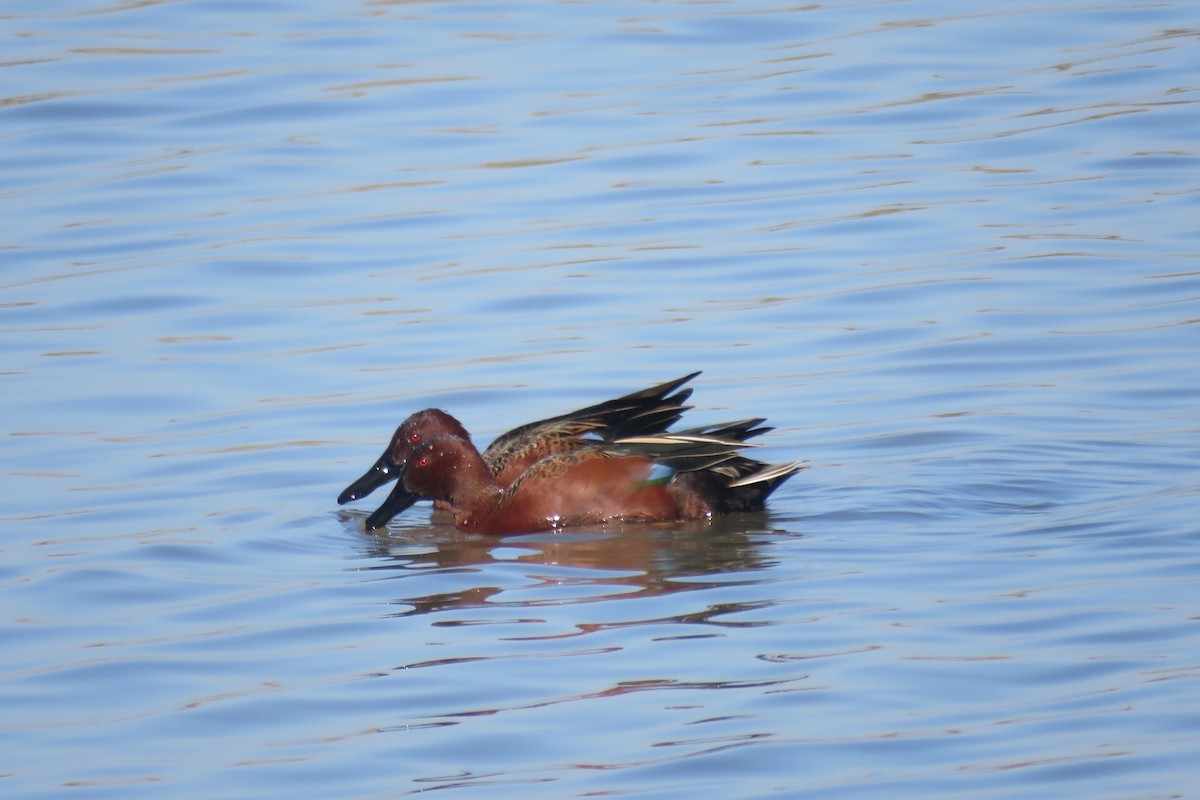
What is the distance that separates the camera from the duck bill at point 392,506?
8.62 m

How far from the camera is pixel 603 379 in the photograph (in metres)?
10.3

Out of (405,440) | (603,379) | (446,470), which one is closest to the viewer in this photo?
(446,470)

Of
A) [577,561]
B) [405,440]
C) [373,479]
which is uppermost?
[405,440]

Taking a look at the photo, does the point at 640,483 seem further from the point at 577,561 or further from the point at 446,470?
the point at 446,470

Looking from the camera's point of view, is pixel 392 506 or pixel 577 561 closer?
pixel 577 561

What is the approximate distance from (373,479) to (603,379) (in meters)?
1.89

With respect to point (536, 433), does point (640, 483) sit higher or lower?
lower

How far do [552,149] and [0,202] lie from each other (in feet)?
13.5

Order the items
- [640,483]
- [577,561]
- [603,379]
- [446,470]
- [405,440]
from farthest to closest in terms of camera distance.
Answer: [603,379] → [405,440] → [446,470] → [640,483] → [577,561]

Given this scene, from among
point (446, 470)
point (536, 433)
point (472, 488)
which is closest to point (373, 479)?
point (446, 470)

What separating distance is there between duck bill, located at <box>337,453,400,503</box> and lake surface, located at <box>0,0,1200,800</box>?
0.41 feet

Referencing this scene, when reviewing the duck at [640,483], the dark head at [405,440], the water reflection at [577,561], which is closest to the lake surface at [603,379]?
the water reflection at [577,561]

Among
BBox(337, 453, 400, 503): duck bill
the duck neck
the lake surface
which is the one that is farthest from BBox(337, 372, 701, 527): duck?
the lake surface

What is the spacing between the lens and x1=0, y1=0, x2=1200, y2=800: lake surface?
5.67 metres
